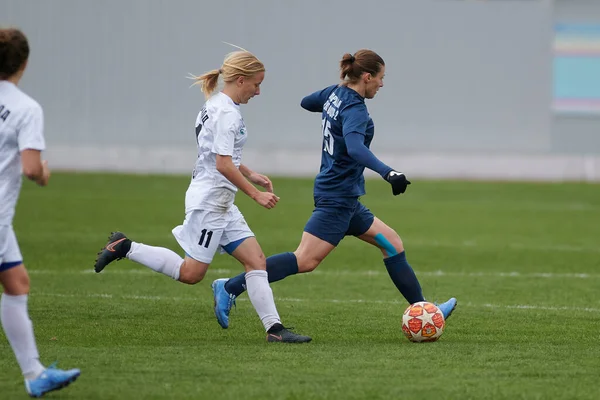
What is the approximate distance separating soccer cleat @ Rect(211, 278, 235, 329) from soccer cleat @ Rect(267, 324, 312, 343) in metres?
0.56

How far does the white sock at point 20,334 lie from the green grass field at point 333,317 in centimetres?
20

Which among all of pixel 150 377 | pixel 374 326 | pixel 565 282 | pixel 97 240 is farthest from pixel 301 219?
pixel 150 377

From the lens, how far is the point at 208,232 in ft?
25.1

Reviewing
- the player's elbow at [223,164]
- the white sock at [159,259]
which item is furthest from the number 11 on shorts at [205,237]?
the player's elbow at [223,164]

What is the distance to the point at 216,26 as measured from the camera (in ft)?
99.8

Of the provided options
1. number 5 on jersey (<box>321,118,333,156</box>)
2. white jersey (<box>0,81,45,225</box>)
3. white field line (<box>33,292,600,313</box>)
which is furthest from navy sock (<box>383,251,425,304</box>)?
white jersey (<box>0,81,45,225</box>)

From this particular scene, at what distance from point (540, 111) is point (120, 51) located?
471 inches

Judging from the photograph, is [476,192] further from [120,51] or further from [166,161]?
[120,51]

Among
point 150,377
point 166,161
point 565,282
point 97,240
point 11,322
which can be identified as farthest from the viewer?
point 166,161

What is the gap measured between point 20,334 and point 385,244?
11.0 feet

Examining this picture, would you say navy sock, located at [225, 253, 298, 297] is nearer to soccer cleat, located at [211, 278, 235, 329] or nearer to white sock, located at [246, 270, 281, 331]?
soccer cleat, located at [211, 278, 235, 329]

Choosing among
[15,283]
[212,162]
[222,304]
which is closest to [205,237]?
[212,162]

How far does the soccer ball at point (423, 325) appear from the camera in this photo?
25.5 ft

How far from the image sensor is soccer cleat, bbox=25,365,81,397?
5652 millimetres
